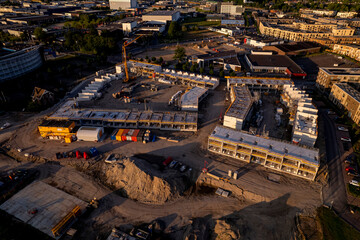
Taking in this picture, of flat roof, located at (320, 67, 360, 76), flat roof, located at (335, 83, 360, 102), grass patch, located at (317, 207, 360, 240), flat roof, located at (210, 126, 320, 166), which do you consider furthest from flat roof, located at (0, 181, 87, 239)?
flat roof, located at (320, 67, 360, 76)

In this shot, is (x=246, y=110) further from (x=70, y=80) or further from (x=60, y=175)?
(x=70, y=80)

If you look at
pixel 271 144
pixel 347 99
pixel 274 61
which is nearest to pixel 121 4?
pixel 274 61

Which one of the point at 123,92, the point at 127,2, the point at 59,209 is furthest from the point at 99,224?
the point at 127,2

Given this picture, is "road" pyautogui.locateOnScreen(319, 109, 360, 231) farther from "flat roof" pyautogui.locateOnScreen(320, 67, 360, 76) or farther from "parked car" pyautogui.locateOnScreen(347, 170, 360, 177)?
"flat roof" pyautogui.locateOnScreen(320, 67, 360, 76)

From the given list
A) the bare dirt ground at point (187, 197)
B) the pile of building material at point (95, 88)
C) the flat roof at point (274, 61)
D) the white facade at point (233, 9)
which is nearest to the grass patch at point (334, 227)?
the bare dirt ground at point (187, 197)

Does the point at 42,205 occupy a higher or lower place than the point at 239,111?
lower

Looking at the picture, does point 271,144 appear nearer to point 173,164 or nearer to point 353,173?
point 353,173
